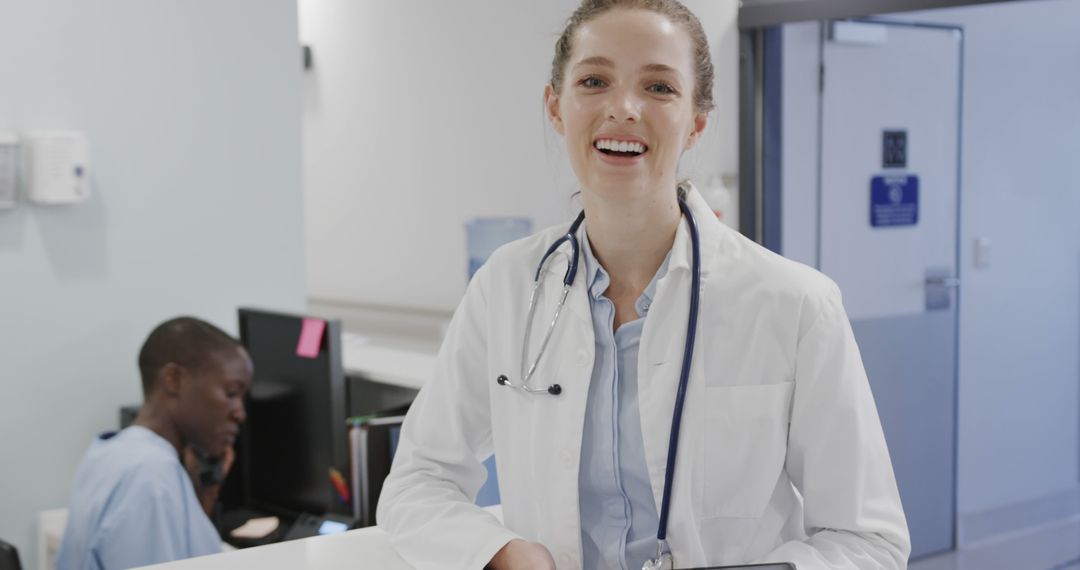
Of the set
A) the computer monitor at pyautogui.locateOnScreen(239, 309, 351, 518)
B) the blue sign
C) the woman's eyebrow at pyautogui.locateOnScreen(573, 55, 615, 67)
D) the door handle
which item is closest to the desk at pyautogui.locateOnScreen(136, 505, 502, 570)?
the woman's eyebrow at pyautogui.locateOnScreen(573, 55, 615, 67)

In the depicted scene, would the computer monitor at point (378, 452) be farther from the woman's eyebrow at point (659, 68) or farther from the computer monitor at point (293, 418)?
the woman's eyebrow at point (659, 68)

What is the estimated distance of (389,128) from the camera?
4473mm

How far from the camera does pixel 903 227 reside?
3797 millimetres

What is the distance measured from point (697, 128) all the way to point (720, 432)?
0.37 metres

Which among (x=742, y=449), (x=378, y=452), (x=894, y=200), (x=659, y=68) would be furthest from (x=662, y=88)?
(x=894, y=200)

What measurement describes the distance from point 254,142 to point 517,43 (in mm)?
1276

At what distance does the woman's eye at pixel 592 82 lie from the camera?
1.26m

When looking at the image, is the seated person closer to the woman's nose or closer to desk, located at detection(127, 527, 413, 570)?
desk, located at detection(127, 527, 413, 570)

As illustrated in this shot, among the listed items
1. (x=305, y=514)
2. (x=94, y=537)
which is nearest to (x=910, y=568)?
(x=305, y=514)

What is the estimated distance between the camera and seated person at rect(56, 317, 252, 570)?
2062mm

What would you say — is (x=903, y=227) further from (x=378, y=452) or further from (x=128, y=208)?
(x=128, y=208)

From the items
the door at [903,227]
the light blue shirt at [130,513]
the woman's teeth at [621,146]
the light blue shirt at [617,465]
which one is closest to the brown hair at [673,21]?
the woman's teeth at [621,146]

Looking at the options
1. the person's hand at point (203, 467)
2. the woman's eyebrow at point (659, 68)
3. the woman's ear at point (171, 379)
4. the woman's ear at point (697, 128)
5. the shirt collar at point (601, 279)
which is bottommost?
the person's hand at point (203, 467)

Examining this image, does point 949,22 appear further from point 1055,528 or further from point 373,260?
point 373,260
